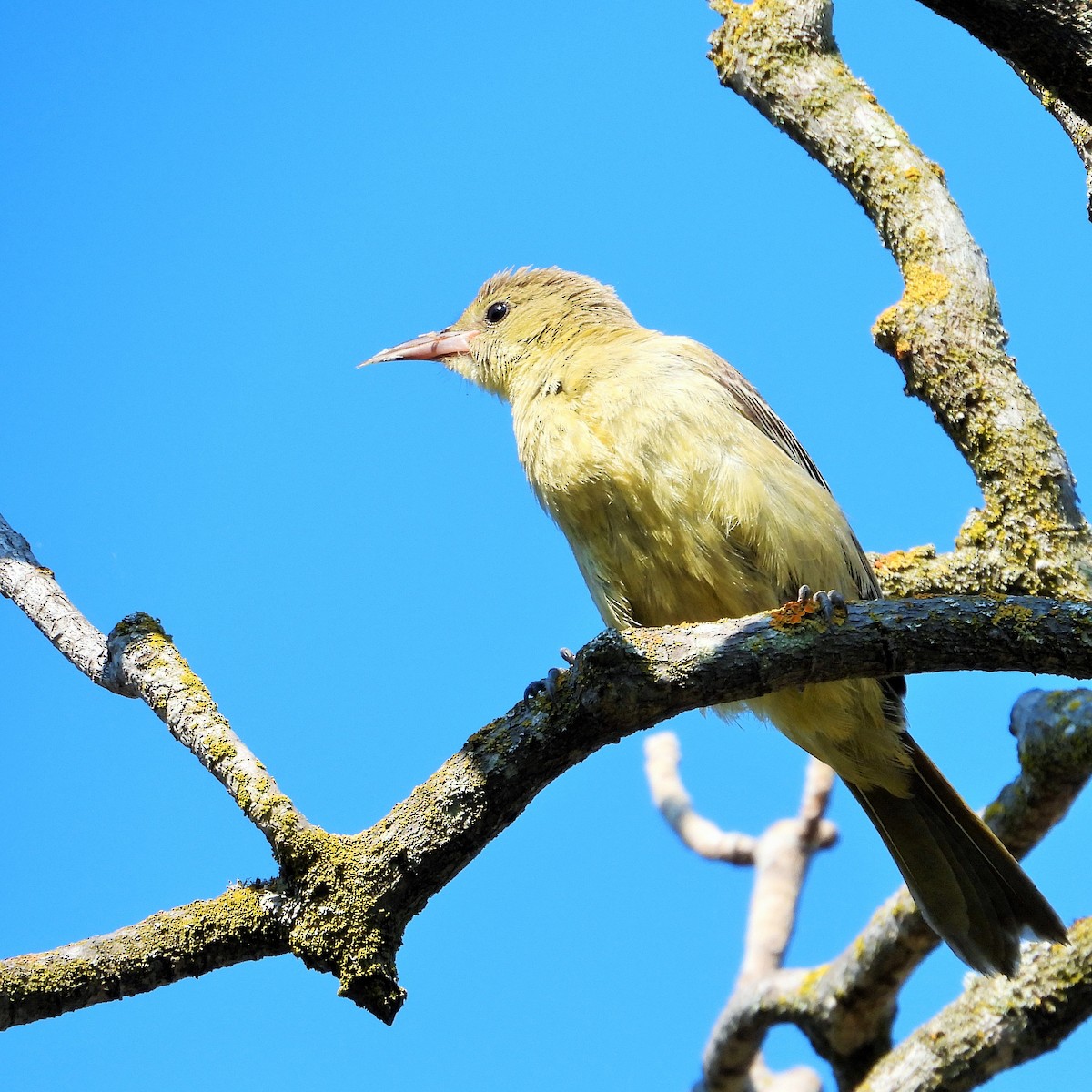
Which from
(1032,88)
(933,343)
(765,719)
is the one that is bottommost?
(765,719)

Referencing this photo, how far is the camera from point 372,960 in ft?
9.34

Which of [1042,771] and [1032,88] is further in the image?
[1042,771]

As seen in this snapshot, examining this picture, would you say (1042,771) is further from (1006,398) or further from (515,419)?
(515,419)

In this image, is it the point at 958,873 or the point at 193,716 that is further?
the point at 958,873

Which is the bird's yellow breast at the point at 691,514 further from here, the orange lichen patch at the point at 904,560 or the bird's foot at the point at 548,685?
the bird's foot at the point at 548,685

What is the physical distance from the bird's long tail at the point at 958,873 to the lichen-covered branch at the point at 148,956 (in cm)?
248

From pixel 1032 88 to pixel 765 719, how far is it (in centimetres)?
249

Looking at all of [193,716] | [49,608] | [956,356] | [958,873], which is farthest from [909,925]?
[49,608]

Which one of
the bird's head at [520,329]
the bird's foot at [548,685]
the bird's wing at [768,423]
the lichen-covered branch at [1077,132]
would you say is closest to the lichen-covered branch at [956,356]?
the bird's wing at [768,423]

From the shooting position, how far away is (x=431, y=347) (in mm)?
5738

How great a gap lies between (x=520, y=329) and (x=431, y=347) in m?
0.56

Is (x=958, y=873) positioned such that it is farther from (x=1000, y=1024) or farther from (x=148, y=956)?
(x=148, y=956)

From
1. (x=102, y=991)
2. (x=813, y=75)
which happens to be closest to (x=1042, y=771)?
(x=813, y=75)

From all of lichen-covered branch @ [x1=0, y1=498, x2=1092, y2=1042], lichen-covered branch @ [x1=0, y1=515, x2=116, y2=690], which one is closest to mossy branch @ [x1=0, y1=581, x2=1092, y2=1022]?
lichen-covered branch @ [x1=0, y1=498, x2=1092, y2=1042]
